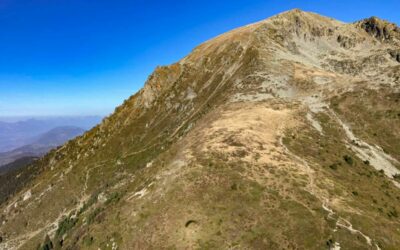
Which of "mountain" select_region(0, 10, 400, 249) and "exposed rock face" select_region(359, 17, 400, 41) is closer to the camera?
"mountain" select_region(0, 10, 400, 249)

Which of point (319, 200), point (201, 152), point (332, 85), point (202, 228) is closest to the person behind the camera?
point (202, 228)

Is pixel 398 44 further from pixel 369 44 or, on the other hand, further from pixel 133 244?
pixel 133 244

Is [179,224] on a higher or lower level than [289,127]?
lower

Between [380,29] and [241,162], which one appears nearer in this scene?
[241,162]

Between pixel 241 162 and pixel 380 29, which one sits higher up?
pixel 380 29

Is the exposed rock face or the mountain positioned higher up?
the exposed rock face

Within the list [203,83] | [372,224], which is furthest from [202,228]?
[203,83]

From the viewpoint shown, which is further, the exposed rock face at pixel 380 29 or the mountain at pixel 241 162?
the exposed rock face at pixel 380 29

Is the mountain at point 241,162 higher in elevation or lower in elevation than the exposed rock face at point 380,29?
lower
